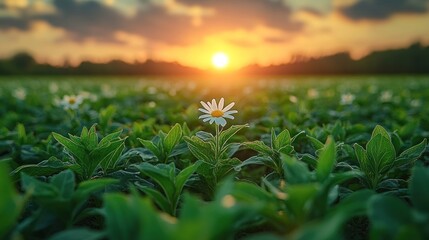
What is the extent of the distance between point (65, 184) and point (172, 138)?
0.77 metres

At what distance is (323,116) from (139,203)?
11.9ft

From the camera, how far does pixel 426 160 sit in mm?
2633

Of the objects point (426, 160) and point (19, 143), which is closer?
point (426, 160)

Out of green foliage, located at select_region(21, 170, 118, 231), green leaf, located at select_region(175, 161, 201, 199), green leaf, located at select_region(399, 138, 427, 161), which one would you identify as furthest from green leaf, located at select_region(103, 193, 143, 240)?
green leaf, located at select_region(399, 138, 427, 161)

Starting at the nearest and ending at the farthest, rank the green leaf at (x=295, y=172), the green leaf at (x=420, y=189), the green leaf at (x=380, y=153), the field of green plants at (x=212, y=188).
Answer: the field of green plants at (x=212, y=188), the green leaf at (x=420, y=189), the green leaf at (x=295, y=172), the green leaf at (x=380, y=153)

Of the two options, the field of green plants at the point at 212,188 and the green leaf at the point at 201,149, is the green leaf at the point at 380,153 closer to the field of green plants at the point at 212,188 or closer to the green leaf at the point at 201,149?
the field of green plants at the point at 212,188

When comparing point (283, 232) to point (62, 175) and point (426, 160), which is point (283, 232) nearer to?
point (62, 175)

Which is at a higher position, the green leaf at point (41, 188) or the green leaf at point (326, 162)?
the green leaf at point (326, 162)

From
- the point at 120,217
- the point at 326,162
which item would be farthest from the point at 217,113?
the point at 120,217

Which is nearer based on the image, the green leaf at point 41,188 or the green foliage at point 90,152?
the green leaf at point 41,188

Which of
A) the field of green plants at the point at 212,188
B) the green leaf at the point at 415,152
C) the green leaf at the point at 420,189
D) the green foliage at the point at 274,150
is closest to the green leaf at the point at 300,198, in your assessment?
the field of green plants at the point at 212,188

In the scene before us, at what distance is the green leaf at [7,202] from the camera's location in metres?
1.21

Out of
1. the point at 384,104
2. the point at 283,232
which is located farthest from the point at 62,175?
the point at 384,104

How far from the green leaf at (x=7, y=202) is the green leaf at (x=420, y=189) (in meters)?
1.12
